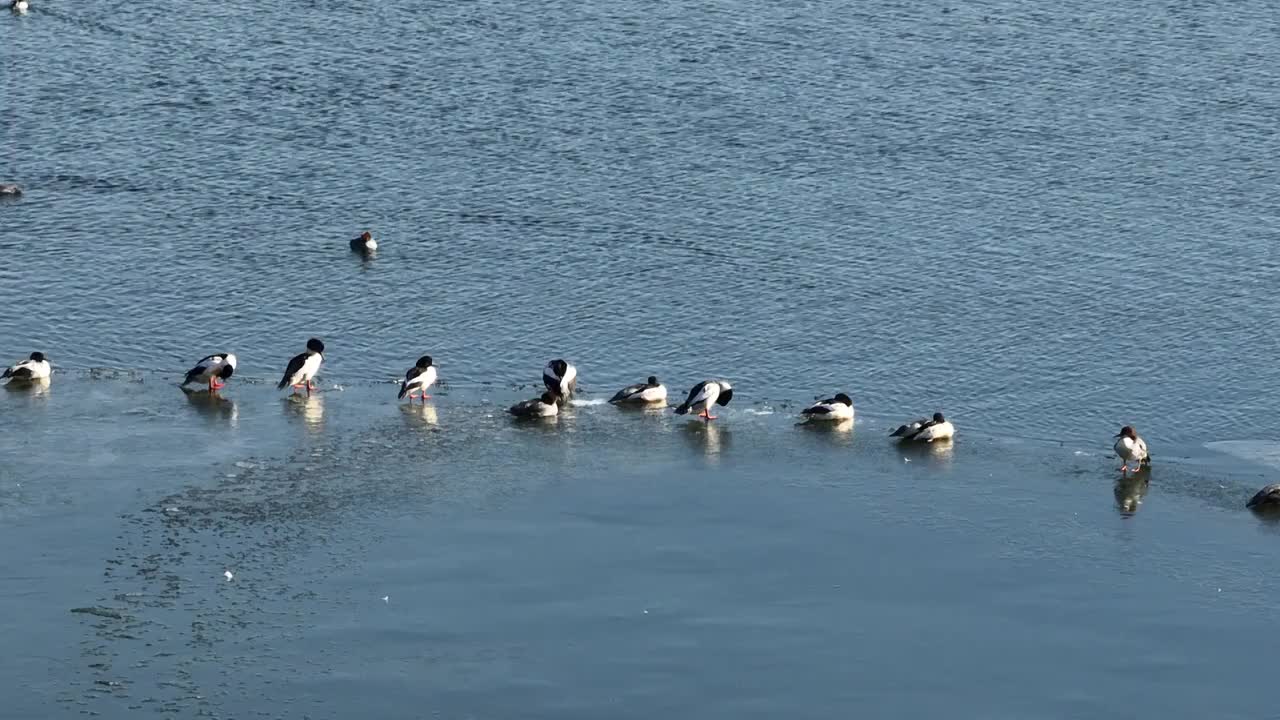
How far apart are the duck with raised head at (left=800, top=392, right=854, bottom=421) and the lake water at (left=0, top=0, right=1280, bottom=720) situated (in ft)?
1.44

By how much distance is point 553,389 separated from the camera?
132 ft

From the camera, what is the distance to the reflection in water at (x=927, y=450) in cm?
3784

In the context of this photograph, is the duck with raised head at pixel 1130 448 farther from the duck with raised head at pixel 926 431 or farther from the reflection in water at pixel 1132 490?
the duck with raised head at pixel 926 431

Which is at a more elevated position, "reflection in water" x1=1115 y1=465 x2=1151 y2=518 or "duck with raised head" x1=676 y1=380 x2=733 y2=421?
"duck with raised head" x1=676 y1=380 x2=733 y2=421

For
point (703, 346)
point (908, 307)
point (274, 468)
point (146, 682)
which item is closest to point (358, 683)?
point (146, 682)

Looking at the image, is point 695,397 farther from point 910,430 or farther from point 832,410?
point 910,430

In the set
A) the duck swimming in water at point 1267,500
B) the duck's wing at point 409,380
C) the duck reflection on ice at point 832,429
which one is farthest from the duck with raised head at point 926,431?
the duck's wing at point 409,380

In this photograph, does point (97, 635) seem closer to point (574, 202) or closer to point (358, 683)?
point (358, 683)

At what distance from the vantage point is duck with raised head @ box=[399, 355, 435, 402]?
4009cm

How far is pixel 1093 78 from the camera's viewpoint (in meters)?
65.2

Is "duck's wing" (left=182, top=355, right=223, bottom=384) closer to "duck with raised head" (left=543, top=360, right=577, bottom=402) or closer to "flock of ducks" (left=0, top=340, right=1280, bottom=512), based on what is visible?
"flock of ducks" (left=0, top=340, right=1280, bottom=512)

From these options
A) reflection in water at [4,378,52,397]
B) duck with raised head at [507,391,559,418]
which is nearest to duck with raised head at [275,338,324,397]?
duck with raised head at [507,391,559,418]

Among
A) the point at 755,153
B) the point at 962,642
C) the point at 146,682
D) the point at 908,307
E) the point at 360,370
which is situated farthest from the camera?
the point at 755,153

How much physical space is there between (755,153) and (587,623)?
31.2 meters
